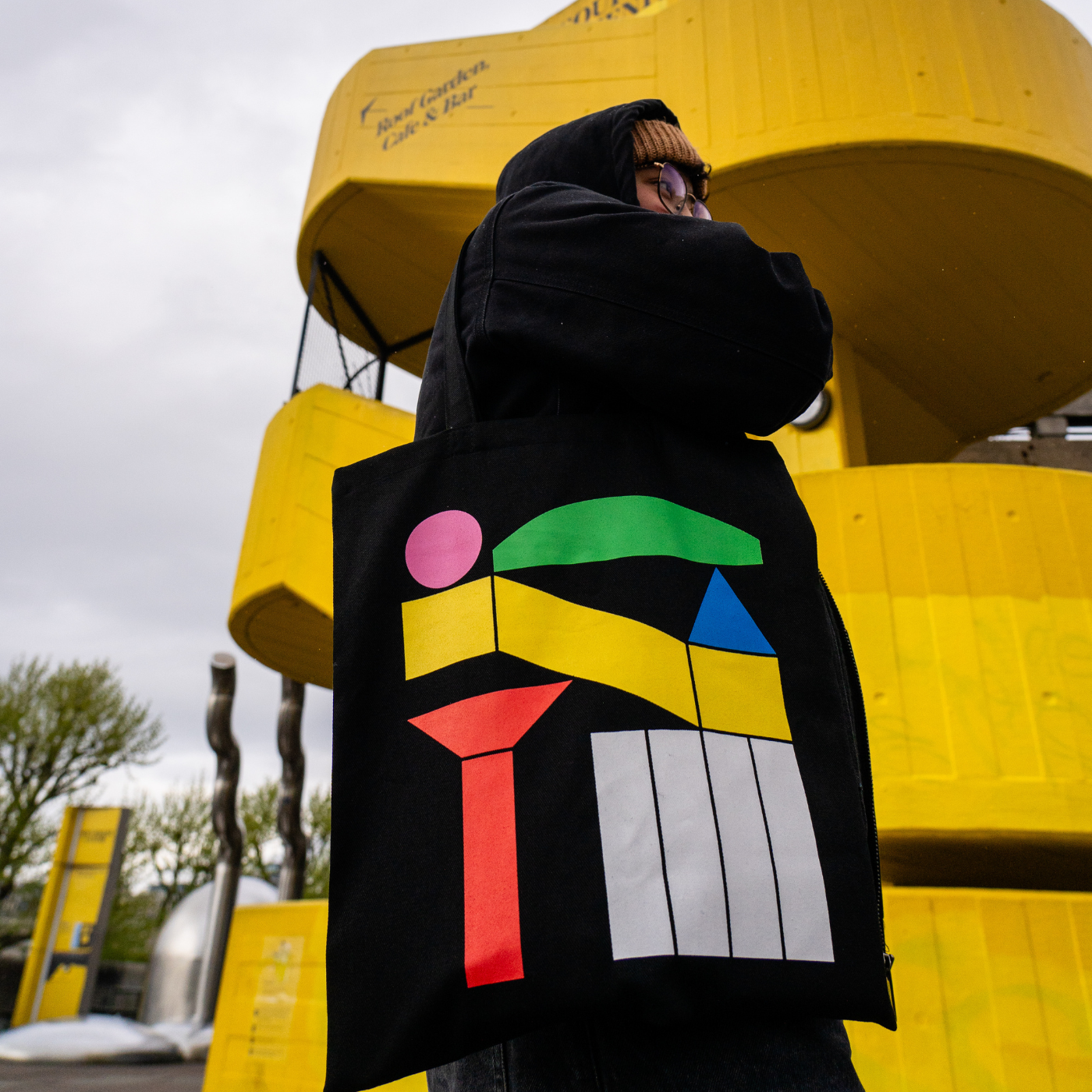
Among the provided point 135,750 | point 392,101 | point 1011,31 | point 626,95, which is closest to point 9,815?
point 135,750

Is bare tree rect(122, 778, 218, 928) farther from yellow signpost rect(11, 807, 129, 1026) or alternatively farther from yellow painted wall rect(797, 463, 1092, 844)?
yellow painted wall rect(797, 463, 1092, 844)

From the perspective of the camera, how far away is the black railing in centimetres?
588

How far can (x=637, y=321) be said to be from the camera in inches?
40.1

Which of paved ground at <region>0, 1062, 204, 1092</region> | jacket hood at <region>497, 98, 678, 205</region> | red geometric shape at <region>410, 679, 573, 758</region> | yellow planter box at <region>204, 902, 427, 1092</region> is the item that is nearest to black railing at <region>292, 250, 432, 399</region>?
yellow planter box at <region>204, 902, 427, 1092</region>

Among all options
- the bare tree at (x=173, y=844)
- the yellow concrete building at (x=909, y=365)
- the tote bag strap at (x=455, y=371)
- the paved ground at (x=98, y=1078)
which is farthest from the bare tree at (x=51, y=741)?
the tote bag strap at (x=455, y=371)

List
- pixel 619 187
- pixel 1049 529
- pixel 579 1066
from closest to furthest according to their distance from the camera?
pixel 579 1066 < pixel 619 187 < pixel 1049 529

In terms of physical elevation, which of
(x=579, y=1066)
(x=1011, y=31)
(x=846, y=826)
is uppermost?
(x=1011, y=31)

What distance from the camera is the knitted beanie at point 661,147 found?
1344 mm

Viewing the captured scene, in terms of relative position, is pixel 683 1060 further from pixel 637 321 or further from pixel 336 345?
pixel 336 345

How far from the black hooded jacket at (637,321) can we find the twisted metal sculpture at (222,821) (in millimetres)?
10312

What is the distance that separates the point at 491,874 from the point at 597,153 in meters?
1.04

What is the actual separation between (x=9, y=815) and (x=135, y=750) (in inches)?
118

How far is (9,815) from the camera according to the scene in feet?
63.4

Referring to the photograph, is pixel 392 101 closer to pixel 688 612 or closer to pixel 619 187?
pixel 619 187
